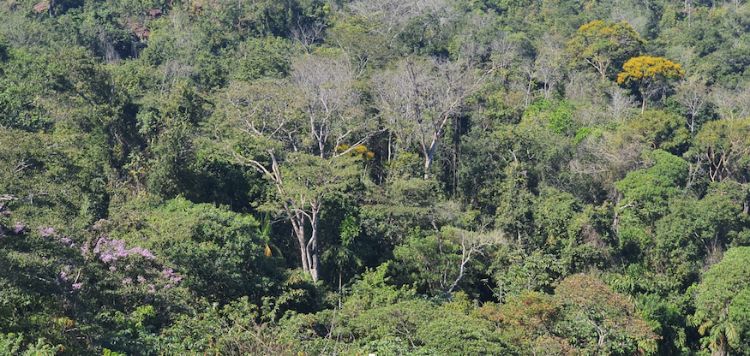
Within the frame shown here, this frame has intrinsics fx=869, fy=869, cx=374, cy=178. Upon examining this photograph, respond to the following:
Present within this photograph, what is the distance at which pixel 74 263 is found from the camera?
46.4 ft

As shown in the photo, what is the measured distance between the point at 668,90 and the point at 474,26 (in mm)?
8899

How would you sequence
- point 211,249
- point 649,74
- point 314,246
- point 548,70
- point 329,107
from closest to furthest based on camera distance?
point 211,249 < point 314,246 < point 329,107 < point 548,70 < point 649,74

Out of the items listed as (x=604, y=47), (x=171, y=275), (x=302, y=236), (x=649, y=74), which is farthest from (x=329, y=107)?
(x=604, y=47)

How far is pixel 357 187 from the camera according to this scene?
22516mm

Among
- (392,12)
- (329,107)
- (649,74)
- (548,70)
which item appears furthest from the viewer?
(392,12)

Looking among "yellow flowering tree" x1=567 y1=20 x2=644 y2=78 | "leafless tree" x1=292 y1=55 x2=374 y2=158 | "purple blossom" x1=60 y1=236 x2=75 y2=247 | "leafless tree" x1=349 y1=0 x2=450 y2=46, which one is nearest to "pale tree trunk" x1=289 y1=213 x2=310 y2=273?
"leafless tree" x1=292 y1=55 x2=374 y2=158

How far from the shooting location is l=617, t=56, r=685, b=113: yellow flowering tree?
3491 centimetres

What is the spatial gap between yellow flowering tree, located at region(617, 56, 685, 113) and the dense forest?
99 millimetres

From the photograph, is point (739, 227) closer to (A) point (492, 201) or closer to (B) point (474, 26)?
(A) point (492, 201)

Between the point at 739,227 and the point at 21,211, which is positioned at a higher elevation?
the point at 21,211

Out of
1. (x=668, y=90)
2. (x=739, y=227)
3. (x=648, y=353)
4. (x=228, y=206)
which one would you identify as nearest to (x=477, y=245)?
(x=648, y=353)

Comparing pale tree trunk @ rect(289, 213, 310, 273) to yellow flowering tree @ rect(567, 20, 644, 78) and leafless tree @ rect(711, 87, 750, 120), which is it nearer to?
leafless tree @ rect(711, 87, 750, 120)

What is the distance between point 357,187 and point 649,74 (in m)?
17.5

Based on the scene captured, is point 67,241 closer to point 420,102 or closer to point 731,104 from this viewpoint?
point 420,102
